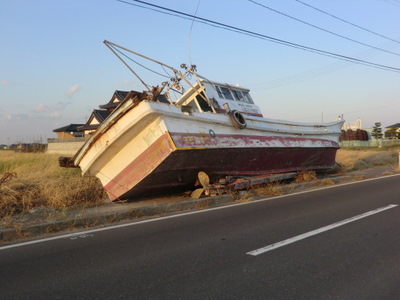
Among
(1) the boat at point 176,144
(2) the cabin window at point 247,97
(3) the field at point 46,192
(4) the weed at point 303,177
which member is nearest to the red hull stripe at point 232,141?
(1) the boat at point 176,144

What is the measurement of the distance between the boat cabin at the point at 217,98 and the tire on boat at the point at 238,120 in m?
0.48

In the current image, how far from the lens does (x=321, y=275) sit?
12.3 feet

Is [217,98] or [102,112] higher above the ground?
[102,112]

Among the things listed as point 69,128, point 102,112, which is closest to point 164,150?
point 102,112

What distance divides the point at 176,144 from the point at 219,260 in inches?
144

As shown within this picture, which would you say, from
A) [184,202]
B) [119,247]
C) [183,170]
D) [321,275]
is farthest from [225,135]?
[321,275]

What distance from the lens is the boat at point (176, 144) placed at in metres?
7.66

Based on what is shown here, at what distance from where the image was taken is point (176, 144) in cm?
752

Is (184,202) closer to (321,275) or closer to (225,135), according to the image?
(225,135)

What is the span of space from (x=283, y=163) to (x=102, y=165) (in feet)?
18.9

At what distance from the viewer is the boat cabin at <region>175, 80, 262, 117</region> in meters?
10.2

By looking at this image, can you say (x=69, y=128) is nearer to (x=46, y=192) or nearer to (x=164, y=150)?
(x=46, y=192)

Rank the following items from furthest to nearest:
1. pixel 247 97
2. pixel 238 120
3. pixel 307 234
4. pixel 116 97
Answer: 1. pixel 116 97
2. pixel 247 97
3. pixel 238 120
4. pixel 307 234

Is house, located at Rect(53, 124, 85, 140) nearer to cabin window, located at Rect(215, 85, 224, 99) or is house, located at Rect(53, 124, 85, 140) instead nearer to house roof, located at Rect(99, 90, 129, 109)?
house roof, located at Rect(99, 90, 129, 109)
